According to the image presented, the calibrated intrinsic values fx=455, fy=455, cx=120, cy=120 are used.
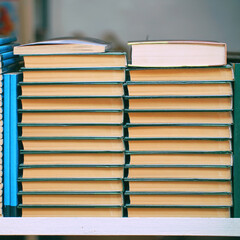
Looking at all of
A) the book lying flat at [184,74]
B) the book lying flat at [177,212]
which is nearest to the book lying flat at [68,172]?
the book lying flat at [177,212]

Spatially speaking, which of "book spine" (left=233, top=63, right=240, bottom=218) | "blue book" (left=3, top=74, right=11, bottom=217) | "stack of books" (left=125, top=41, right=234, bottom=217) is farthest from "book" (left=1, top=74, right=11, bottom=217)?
"book spine" (left=233, top=63, right=240, bottom=218)

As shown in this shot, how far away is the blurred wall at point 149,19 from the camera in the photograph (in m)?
3.27

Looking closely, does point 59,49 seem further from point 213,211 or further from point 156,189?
point 213,211

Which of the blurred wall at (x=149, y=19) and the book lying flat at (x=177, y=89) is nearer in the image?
the book lying flat at (x=177, y=89)

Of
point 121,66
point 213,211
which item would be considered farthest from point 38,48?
point 213,211

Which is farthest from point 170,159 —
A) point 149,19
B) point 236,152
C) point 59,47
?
point 149,19

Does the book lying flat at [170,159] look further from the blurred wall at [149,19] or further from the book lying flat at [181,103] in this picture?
the blurred wall at [149,19]

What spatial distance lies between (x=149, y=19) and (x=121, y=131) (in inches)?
94.8

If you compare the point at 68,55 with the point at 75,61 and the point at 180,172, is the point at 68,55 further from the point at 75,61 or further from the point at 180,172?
the point at 180,172

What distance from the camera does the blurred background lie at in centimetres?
327

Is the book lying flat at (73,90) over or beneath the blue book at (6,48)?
beneath

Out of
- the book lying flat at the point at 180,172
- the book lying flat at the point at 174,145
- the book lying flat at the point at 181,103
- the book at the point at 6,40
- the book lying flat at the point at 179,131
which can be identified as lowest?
the book lying flat at the point at 180,172

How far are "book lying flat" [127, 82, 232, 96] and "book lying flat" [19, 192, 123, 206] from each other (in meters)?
0.25

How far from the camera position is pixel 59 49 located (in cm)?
102
